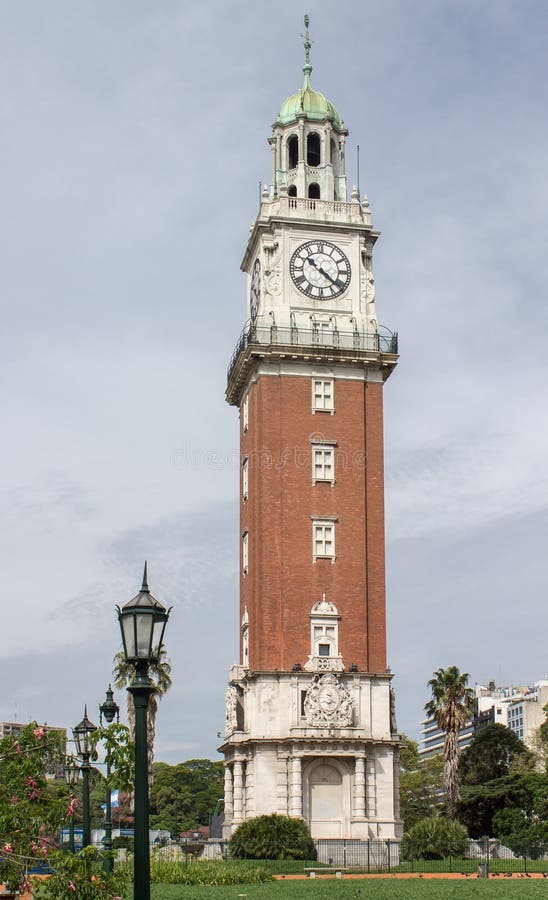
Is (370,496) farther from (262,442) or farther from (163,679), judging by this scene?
(163,679)

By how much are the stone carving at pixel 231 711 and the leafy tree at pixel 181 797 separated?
57.6m

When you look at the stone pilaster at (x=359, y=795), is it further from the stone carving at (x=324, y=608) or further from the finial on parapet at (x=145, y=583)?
the finial on parapet at (x=145, y=583)

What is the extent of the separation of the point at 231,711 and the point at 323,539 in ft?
31.2

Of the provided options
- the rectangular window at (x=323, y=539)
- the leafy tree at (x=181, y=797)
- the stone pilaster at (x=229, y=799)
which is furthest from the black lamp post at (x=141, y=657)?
the leafy tree at (x=181, y=797)

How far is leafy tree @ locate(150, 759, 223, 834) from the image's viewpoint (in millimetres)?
113562

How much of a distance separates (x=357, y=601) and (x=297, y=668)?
463 cm

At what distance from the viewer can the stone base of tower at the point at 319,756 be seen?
53250 millimetres

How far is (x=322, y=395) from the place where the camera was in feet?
195

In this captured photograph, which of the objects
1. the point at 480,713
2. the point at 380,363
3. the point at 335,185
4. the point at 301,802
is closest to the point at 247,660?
the point at 301,802

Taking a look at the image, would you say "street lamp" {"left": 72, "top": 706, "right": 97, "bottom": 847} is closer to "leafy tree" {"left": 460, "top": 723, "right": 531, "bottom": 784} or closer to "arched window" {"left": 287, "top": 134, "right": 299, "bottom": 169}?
"arched window" {"left": 287, "top": 134, "right": 299, "bottom": 169}

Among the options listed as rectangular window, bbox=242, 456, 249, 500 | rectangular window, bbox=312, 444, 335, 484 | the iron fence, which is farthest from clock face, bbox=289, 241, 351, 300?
the iron fence

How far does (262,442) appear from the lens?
58.3 metres

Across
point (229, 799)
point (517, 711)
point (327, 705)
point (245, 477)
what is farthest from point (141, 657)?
point (517, 711)

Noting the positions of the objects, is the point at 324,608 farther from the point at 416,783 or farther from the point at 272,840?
the point at 416,783
